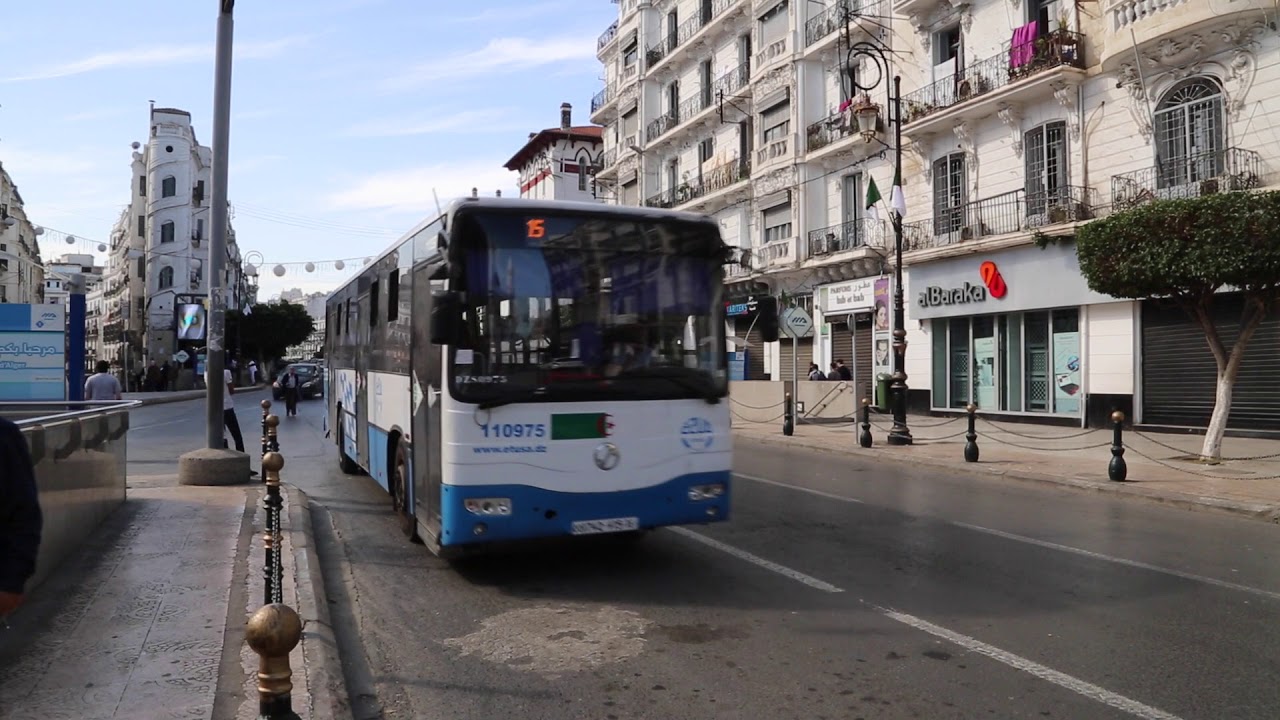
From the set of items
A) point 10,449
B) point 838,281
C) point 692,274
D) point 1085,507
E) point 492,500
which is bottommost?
point 1085,507

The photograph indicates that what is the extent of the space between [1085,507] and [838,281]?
725 inches

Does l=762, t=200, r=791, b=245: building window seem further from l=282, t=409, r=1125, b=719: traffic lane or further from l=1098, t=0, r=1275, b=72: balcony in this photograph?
l=282, t=409, r=1125, b=719: traffic lane

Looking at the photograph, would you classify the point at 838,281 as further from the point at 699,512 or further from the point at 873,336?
the point at 699,512

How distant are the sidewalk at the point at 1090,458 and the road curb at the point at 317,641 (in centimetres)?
979

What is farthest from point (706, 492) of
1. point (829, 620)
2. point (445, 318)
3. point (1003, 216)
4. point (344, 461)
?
point (1003, 216)

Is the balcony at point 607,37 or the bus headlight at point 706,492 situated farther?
the balcony at point 607,37

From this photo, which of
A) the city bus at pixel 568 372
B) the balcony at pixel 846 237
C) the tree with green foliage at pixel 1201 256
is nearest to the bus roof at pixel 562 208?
the city bus at pixel 568 372

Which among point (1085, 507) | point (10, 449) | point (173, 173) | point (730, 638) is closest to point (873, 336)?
Answer: point (1085, 507)

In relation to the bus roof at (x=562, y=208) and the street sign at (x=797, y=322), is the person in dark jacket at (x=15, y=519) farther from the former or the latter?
the street sign at (x=797, y=322)

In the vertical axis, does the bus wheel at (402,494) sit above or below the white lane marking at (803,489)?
above

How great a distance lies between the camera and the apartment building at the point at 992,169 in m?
17.7

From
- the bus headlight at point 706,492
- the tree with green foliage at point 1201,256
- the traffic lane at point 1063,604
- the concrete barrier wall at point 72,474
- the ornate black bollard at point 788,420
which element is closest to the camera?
the traffic lane at point 1063,604

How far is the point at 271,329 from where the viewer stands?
7525 centimetres

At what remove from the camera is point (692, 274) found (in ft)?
A: 23.2
